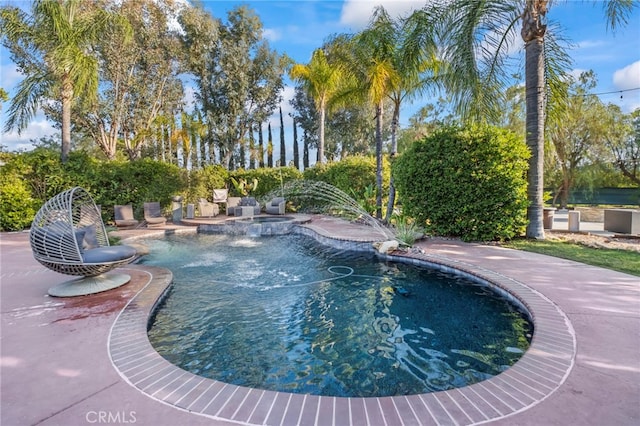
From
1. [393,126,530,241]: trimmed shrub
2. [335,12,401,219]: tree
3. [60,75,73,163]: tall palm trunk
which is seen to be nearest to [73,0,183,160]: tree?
[60,75,73,163]: tall palm trunk

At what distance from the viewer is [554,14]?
28.6ft

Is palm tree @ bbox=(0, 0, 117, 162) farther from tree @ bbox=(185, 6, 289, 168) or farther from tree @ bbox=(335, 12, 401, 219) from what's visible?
tree @ bbox=(185, 6, 289, 168)

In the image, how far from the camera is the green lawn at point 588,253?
19.4 ft

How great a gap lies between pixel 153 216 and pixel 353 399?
12.9 m

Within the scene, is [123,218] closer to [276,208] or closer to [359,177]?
[276,208]

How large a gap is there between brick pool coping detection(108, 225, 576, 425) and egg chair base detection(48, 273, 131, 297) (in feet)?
6.22

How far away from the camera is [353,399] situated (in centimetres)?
241

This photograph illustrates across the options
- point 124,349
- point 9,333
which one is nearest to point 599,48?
point 124,349

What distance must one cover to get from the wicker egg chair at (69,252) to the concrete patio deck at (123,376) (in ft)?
0.90

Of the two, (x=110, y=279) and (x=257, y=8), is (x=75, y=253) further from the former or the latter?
(x=257, y=8)

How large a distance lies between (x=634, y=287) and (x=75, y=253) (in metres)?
8.17

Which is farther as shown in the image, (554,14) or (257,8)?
(257,8)

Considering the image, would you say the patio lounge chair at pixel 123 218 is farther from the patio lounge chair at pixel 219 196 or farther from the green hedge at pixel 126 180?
the patio lounge chair at pixel 219 196

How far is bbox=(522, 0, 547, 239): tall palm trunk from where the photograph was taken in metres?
8.36
